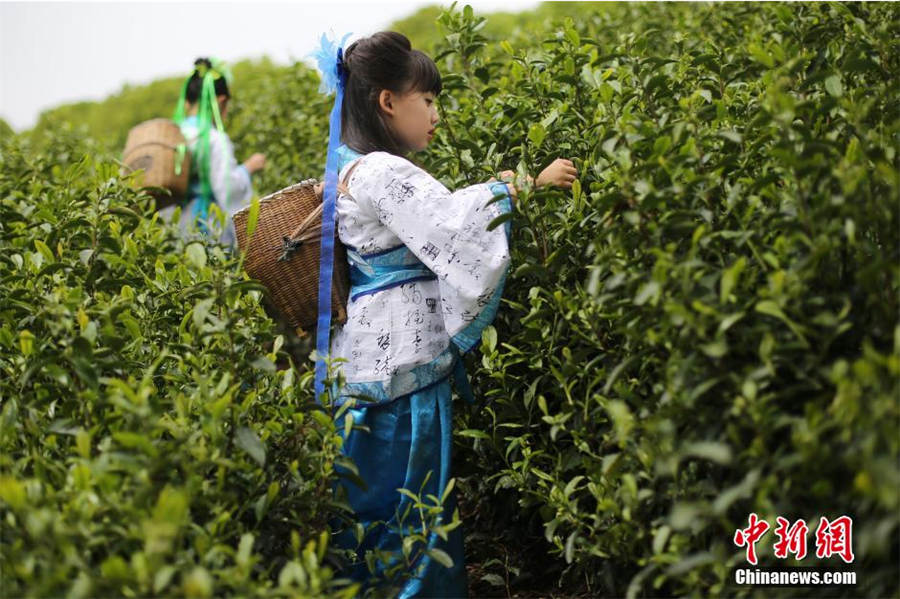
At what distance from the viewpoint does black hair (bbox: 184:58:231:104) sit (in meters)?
5.23

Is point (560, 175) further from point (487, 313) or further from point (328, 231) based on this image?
point (328, 231)

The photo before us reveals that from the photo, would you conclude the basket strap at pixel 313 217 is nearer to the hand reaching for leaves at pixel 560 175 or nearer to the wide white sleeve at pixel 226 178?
the hand reaching for leaves at pixel 560 175

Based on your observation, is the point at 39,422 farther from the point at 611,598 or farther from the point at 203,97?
the point at 203,97

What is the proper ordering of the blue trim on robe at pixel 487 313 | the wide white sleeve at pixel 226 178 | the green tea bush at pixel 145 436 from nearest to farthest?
the green tea bush at pixel 145 436 < the blue trim on robe at pixel 487 313 < the wide white sleeve at pixel 226 178

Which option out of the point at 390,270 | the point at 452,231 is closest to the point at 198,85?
the point at 390,270

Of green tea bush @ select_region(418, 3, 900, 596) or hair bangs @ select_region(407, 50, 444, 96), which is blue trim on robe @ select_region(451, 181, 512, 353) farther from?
hair bangs @ select_region(407, 50, 444, 96)

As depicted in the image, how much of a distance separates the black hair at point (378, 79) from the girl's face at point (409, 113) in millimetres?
15

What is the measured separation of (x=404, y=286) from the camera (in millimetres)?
2682

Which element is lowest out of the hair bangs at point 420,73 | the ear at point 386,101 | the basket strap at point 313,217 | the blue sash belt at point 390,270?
the blue sash belt at point 390,270

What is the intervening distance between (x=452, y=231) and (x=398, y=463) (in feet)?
2.17

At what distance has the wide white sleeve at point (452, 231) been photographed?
2480mm

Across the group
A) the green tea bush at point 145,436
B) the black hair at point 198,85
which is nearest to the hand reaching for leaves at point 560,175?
the green tea bush at point 145,436

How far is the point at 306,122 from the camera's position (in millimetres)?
4668

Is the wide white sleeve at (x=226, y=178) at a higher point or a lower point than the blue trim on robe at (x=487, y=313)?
higher
